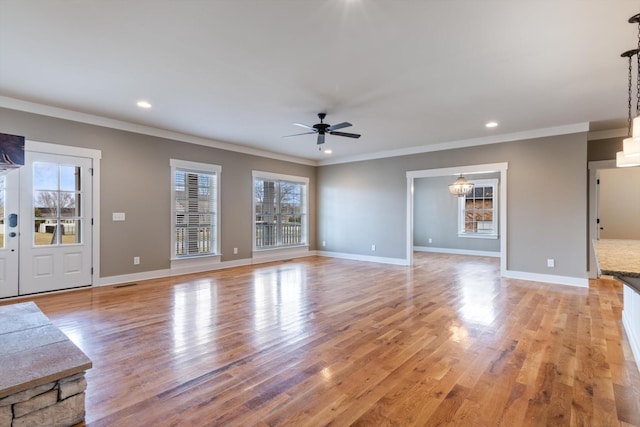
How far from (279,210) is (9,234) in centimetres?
513

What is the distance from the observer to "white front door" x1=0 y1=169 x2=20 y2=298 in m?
4.34

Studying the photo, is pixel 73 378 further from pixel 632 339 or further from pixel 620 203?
pixel 620 203

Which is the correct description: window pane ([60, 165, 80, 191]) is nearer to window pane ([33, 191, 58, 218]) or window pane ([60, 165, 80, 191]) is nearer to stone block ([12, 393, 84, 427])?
window pane ([33, 191, 58, 218])

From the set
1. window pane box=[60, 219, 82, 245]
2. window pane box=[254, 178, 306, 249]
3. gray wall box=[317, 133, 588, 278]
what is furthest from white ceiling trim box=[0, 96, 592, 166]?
window pane box=[60, 219, 82, 245]

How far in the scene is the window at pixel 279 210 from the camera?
7.77 metres

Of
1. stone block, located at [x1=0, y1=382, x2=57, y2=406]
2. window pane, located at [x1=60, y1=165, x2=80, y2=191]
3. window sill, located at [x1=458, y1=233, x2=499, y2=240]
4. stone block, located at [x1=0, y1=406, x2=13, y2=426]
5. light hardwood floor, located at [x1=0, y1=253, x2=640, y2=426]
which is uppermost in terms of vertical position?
window pane, located at [x1=60, y1=165, x2=80, y2=191]

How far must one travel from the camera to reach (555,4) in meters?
2.33

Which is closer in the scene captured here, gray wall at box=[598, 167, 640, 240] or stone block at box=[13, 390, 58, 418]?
stone block at box=[13, 390, 58, 418]

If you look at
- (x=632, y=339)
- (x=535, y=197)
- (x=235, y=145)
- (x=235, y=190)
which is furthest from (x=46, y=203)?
(x=535, y=197)

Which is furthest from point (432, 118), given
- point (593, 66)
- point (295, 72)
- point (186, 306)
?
point (186, 306)

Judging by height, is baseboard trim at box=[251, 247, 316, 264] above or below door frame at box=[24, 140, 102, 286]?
below

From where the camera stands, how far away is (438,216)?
1017cm

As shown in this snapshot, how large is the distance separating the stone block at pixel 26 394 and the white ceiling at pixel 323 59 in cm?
259

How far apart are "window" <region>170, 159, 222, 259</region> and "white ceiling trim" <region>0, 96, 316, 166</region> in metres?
0.49
